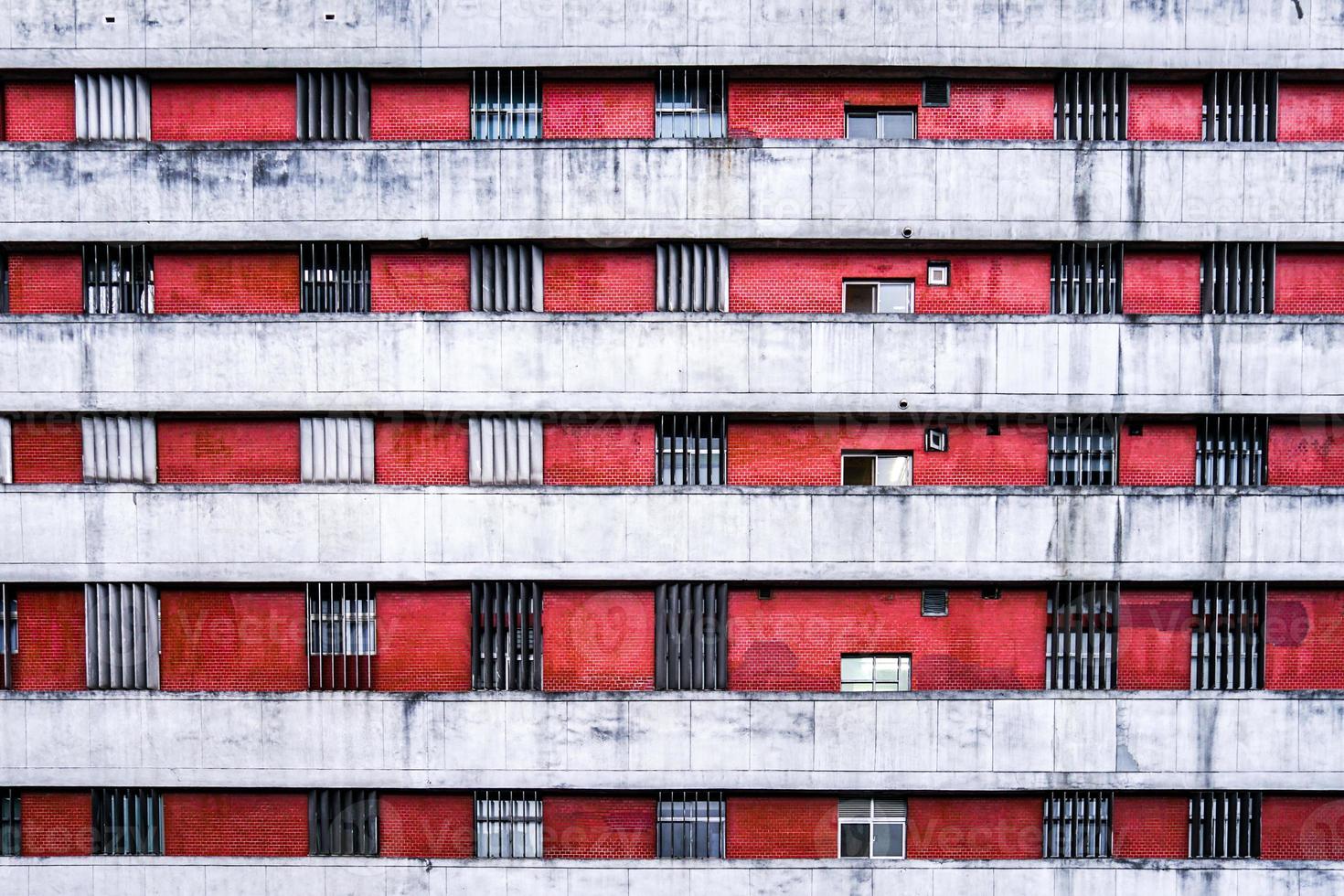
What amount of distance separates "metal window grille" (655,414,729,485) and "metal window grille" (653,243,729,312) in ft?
5.17

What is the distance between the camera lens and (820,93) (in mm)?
10461

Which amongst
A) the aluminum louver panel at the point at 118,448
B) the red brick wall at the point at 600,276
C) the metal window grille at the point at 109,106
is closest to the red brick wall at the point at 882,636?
the red brick wall at the point at 600,276

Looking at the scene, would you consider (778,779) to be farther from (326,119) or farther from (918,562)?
(326,119)

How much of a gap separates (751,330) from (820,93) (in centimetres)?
365

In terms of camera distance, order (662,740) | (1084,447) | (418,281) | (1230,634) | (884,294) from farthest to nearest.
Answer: (884,294) < (418,281) < (1084,447) < (1230,634) < (662,740)

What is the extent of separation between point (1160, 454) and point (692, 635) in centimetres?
710

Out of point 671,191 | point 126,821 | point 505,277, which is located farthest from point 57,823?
point 671,191

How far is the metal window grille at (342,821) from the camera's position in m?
10.2

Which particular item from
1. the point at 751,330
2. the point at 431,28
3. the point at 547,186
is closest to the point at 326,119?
the point at 431,28

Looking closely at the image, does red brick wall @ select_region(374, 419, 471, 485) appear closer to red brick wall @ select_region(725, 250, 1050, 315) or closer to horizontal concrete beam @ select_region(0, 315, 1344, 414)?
horizontal concrete beam @ select_region(0, 315, 1344, 414)

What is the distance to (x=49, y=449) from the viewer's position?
407 inches

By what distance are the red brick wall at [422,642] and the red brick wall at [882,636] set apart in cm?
295

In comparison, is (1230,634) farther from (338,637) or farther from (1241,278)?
(338,637)

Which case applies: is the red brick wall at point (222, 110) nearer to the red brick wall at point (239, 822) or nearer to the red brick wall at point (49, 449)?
the red brick wall at point (49, 449)
